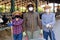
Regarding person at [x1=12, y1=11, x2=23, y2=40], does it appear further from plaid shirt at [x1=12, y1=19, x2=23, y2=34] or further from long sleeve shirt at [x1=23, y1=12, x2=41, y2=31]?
long sleeve shirt at [x1=23, y1=12, x2=41, y2=31]

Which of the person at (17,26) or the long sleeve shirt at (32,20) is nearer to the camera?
the long sleeve shirt at (32,20)

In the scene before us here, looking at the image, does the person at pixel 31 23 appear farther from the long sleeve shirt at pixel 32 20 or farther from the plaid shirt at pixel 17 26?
the plaid shirt at pixel 17 26

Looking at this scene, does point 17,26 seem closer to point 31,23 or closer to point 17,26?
point 17,26

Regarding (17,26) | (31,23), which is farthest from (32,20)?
(17,26)

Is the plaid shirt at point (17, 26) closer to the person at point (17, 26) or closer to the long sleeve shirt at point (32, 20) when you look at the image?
the person at point (17, 26)

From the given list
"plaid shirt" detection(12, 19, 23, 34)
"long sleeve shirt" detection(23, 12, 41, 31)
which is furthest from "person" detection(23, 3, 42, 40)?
"plaid shirt" detection(12, 19, 23, 34)

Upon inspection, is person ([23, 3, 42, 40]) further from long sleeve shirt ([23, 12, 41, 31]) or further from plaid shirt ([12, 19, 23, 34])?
plaid shirt ([12, 19, 23, 34])

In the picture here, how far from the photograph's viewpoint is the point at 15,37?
24.6 feet

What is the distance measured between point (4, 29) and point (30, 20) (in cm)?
345

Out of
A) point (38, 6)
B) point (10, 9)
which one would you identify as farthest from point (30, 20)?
point (38, 6)

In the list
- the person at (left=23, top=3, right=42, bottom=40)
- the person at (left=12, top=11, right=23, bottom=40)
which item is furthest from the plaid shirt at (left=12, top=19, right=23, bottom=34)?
the person at (left=23, top=3, right=42, bottom=40)

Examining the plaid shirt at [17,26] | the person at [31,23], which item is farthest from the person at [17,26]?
the person at [31,23]

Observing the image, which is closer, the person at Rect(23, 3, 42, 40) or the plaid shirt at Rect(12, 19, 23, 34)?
the person at Rect(23, 3, 42, 40)

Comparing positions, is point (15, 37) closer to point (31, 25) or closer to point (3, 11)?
point (31, 25)
